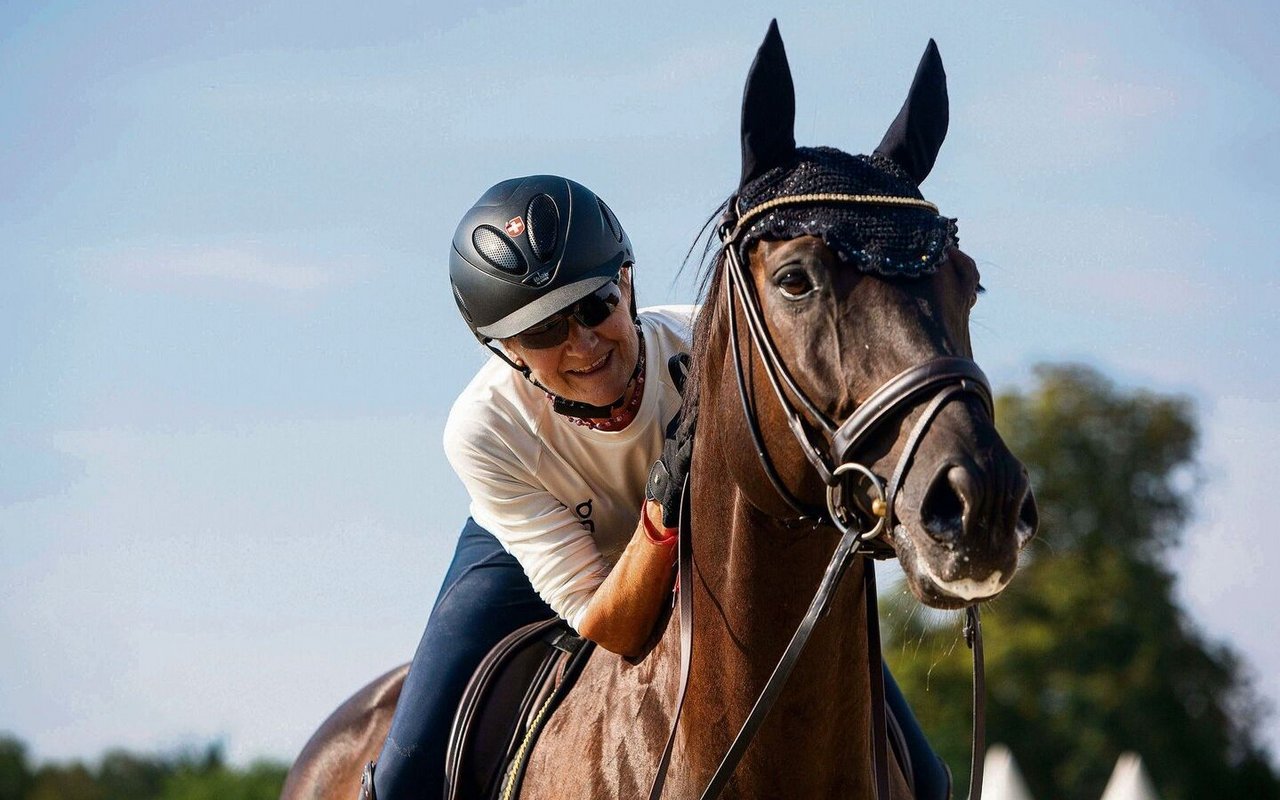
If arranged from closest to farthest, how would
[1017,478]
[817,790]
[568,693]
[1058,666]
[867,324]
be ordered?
[1017,478] < [867,324] < [817,790] < [568,693] < [1058,666]

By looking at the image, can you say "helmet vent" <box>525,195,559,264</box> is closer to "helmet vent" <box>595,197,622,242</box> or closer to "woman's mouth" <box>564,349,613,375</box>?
"helmet vent" <box>595,197,622,242</box>

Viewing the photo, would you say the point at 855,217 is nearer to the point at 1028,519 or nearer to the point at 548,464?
the point at 1028,519

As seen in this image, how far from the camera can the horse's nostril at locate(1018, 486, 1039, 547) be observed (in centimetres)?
372

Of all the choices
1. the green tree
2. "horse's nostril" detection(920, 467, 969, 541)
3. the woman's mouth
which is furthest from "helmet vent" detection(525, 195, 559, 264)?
the green tree

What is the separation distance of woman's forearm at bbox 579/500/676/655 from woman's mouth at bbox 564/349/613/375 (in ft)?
2.83

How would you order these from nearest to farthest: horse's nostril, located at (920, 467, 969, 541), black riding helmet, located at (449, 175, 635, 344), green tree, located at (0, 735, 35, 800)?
horse's nostril, located at (920, 467, 969, 541) → black riding helmet, located at (449, 175, 635, 344) → green tree, located at (0, 735, 35, 800)

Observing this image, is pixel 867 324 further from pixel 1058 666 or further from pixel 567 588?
pixel 1058 666

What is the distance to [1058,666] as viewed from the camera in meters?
45.4

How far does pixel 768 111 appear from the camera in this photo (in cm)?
464

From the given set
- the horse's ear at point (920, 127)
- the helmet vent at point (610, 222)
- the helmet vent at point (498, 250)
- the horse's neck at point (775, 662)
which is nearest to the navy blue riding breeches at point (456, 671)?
the horse's neck at point (775, 662)

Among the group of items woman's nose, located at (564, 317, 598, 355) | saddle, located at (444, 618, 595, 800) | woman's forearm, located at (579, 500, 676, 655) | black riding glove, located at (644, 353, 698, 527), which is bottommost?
saddle, located at (444, 618, 595, 800)

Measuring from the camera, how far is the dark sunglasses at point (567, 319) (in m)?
5.87

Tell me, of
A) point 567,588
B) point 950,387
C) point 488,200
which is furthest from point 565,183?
point 950,387

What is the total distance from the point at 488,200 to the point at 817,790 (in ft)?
9.55
